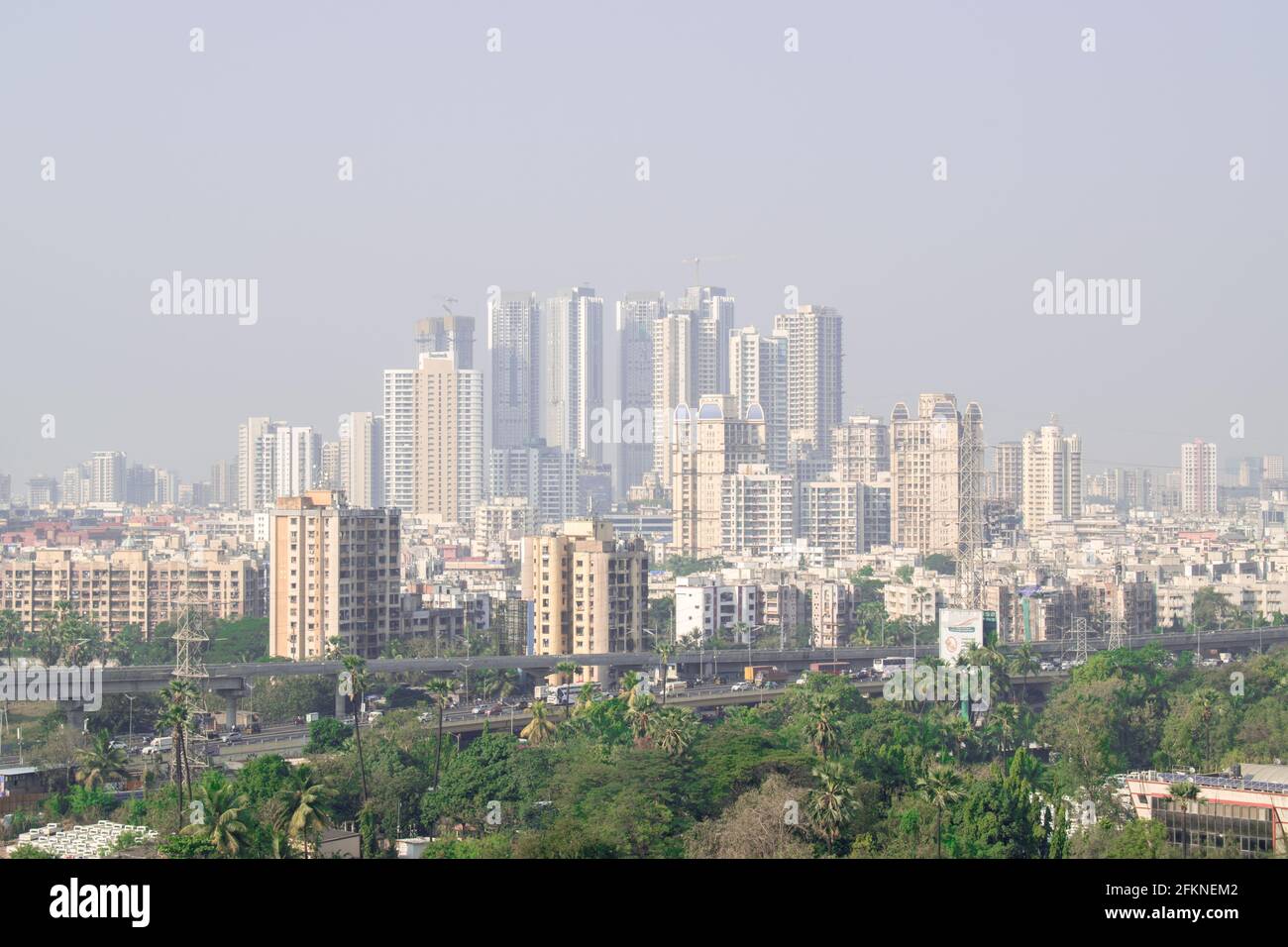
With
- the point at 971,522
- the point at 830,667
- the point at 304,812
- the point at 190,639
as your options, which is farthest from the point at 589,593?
the point at 304,812

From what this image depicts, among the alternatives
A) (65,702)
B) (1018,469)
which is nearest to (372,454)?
(1018,469)

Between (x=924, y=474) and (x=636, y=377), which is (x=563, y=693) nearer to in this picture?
(x=924, y=474)

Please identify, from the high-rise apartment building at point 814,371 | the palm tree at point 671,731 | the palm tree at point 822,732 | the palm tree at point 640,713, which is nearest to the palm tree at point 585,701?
the palm tree at point 640,713

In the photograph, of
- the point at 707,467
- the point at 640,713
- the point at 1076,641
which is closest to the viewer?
the point at 640,713

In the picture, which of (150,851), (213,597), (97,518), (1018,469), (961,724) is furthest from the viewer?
(1018,469)

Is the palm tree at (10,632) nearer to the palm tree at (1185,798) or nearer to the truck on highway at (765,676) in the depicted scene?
the truck on highway at (765,676)

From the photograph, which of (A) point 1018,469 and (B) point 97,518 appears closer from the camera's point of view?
(B) point 97,518
